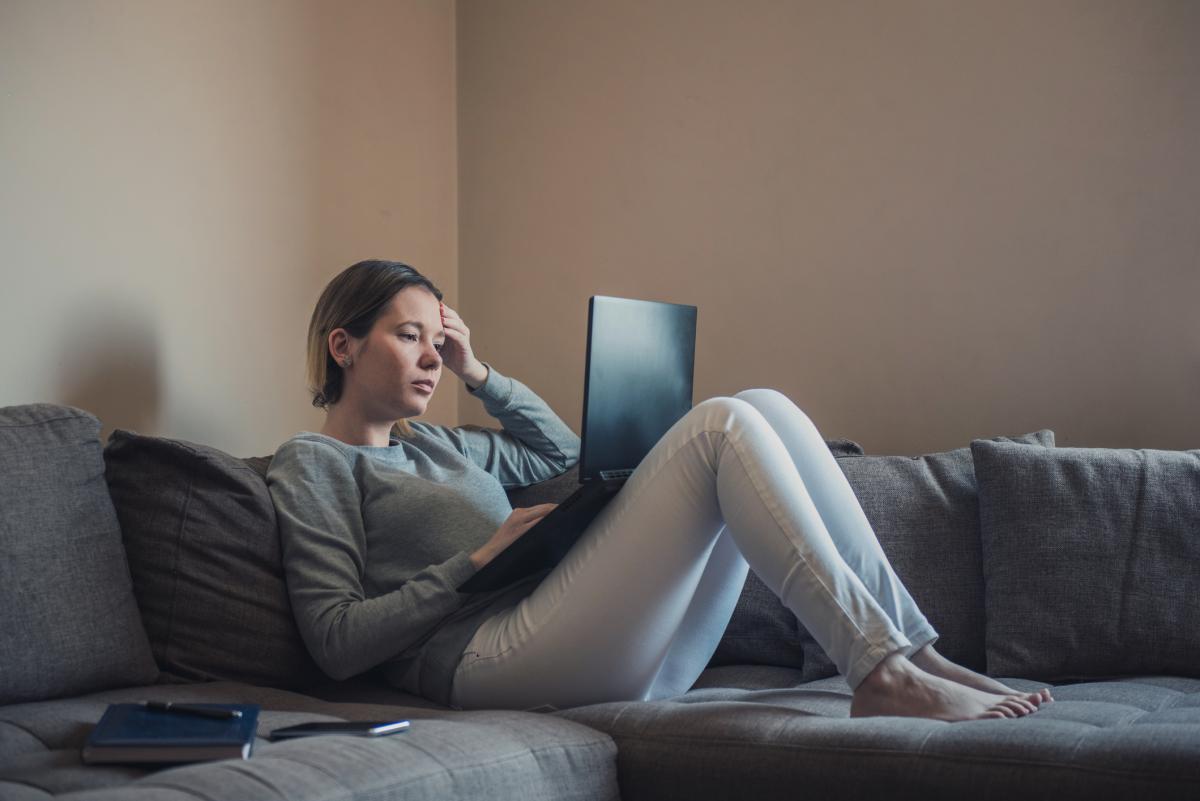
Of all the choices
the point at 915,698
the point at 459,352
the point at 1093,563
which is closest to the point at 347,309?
the point at 459,352

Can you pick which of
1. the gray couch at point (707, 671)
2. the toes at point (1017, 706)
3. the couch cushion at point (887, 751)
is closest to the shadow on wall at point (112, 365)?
the gray couch at point (707, 671)

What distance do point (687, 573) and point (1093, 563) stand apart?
760 millimetres

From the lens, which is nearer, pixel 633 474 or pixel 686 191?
pixel 633 474

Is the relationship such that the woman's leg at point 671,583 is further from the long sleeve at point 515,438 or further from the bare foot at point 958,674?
the long sleeve at point 515,438

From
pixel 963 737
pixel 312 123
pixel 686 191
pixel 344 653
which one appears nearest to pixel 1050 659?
pixel 963 737

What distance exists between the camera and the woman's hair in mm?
2070

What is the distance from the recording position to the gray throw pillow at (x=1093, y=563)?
1.92m

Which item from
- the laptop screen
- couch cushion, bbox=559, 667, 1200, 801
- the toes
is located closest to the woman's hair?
the laptop screen

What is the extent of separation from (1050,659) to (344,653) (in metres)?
1.13

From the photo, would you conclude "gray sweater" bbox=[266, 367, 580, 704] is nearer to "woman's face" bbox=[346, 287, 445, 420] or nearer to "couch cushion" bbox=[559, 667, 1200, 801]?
"woman's face" bbox=[346, 287, 445, 420]

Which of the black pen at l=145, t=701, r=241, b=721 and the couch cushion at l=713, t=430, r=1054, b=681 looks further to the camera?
the couch cushion at l=713, t=430, r=1054, b=681

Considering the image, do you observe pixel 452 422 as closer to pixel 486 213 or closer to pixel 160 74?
pixel 486 213

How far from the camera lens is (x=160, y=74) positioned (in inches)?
84.1

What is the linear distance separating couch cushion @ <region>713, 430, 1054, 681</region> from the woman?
0.26 m
